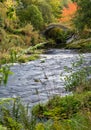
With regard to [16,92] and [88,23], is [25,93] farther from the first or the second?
[88,23]

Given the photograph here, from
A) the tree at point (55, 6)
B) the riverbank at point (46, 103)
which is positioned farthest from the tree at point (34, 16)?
the riverbank at point (46, 103)

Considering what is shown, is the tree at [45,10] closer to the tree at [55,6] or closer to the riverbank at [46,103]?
the tree at [55,6]

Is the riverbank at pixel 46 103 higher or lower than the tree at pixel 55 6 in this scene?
higher

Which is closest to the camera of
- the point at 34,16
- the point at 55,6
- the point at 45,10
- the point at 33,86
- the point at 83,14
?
the point at 33,86

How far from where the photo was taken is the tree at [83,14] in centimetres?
3416

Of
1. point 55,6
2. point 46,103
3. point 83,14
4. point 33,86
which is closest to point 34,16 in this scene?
point 55,6

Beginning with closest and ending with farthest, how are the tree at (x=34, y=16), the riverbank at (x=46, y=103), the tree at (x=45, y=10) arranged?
the riverbank at (x=46, y=103) → the tree at (x=34, y=16) → the tree at (x=45, y=10)

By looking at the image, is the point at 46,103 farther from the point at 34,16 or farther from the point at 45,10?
the point at 45,10

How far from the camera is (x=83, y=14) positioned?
3466 cm

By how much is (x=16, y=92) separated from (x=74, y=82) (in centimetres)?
306

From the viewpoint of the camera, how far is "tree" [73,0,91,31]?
34.2 metres

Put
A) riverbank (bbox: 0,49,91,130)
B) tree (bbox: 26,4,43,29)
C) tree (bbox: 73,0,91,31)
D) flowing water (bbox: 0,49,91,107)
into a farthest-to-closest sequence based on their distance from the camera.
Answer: tree (bbox: 26,4,43,29), tree (bbox: 73,0,91,31), flowing water (bbox: 0,49,91,107), riverbank (bbox: 0,49,91,130)

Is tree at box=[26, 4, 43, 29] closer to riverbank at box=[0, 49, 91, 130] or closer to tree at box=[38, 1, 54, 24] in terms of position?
tree at box=[38, 1, 54, 24]

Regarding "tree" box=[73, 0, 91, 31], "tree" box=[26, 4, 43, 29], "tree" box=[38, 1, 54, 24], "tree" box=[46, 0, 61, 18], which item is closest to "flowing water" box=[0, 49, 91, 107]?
"tree" box=[73, 0, 91, 31]
